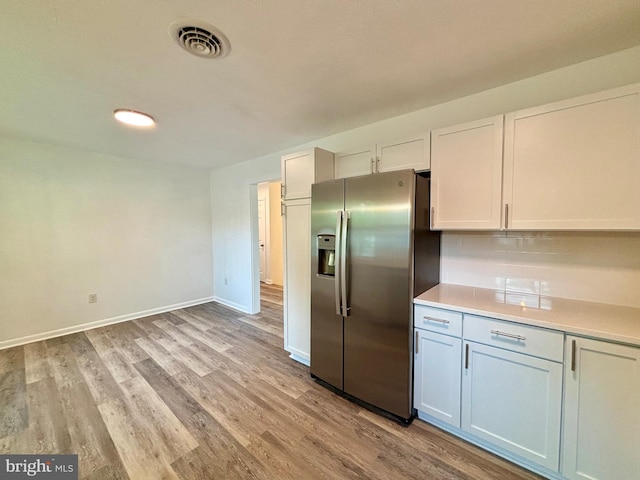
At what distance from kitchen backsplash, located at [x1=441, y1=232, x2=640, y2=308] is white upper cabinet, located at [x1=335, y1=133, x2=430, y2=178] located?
70 cm

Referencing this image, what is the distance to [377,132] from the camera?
2.58m

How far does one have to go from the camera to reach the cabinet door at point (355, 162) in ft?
7.75

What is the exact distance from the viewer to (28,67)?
1.64 meters

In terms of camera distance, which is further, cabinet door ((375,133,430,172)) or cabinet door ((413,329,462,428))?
cabinet door ((375,133,430,172))

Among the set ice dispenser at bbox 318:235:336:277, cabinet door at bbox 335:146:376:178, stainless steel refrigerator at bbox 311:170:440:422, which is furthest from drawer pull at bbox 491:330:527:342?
cabinet door at bbox 335:146:376:178

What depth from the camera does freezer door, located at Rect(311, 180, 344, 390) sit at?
2141 millimetres

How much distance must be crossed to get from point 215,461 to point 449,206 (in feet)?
7.70

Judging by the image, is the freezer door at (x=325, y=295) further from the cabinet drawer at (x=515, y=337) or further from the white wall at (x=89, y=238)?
the white wall at (x=89, y=238)

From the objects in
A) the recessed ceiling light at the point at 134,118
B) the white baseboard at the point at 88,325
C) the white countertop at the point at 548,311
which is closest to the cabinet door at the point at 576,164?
the white countertop at the point at 548,311

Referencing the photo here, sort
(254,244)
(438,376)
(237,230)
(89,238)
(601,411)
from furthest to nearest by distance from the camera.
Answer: (237,230) < (254,244) < (89,238) < (438,376) < (601,411)

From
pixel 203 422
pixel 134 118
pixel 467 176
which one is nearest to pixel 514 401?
pixel 467 176

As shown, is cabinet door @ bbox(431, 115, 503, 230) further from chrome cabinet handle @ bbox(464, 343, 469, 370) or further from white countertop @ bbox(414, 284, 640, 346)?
chrome cabinet handle @ bbox(464, 343, 469, 370)

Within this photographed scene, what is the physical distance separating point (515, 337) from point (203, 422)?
87.0 inches

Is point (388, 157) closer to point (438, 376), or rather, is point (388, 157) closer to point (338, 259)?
point (338, 259)
